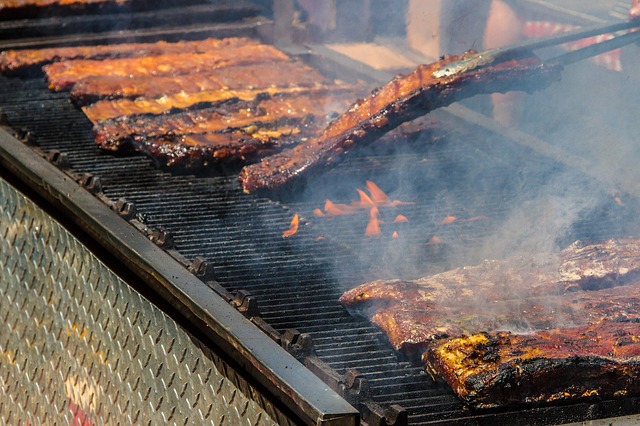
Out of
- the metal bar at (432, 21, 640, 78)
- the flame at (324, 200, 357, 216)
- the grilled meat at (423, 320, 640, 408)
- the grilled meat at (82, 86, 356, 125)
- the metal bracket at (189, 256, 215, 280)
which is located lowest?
the grilled meat at (82, 86, 356, 125)

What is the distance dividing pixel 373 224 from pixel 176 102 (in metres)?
2.68

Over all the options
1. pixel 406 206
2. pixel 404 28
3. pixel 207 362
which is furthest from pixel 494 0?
pixel 207 362

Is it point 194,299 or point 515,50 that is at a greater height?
point 515,50

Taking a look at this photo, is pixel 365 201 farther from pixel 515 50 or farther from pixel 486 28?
pixel 486 28

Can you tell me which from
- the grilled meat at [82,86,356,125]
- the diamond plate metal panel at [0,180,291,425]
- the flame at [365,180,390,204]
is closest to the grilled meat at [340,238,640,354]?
the diamond plate metal panel at [0,180,291,425]

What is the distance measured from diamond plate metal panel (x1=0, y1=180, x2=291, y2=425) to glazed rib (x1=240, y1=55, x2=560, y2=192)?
1.33 meters

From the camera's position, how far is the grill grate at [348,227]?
3.69m

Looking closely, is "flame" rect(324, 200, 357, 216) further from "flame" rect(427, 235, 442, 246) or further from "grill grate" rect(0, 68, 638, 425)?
"flame" rect(427, 235, 442, 246)

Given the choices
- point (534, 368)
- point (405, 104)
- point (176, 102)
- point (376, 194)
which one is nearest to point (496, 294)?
point (534, 368)

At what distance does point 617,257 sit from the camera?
4316mm

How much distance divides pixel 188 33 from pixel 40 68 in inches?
66.9

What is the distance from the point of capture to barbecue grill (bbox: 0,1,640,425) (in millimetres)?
3578

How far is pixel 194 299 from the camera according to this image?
3941 millimetres

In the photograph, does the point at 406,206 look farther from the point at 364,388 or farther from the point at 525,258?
the point at 364,388
